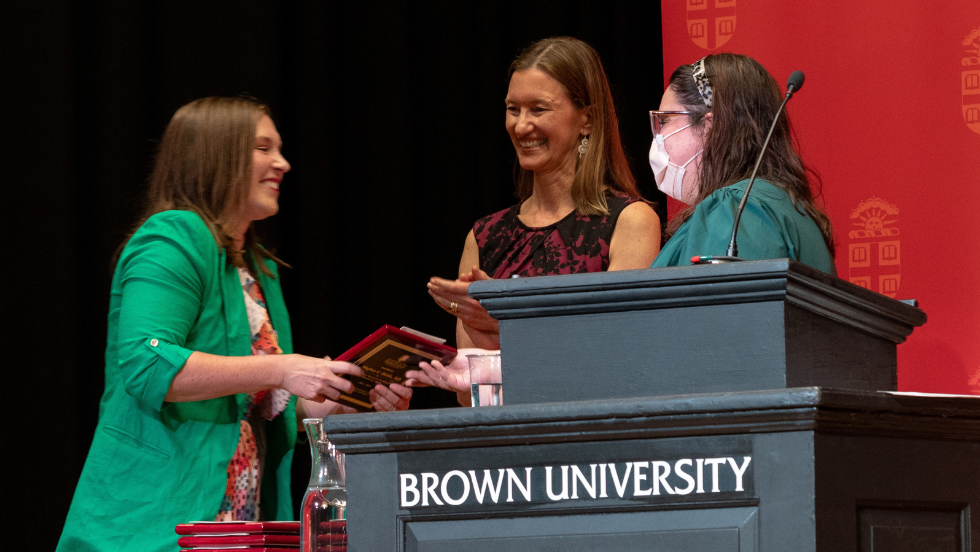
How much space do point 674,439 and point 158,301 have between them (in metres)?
1.16

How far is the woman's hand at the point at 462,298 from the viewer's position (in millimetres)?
1563

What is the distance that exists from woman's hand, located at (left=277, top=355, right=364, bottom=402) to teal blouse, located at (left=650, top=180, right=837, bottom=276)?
1.88 feet

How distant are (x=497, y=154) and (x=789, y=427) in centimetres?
240

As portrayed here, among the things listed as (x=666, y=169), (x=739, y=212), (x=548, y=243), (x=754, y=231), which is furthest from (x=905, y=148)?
(x=739, y=212)

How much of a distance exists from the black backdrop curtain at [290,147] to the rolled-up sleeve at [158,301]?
76 cm

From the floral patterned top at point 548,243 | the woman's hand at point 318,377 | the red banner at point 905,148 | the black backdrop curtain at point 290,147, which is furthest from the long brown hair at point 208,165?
the red banner at point 905,148

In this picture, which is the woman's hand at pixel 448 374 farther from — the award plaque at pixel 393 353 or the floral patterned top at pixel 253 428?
the floral patterned top at pixel 253 428

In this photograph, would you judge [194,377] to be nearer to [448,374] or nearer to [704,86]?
[448,374]

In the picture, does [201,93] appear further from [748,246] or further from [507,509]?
[507,509]

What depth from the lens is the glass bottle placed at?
4.44 ft

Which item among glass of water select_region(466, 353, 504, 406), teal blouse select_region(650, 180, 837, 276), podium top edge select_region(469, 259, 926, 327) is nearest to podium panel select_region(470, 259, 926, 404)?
podium top edge select_region(469, 259, 926, 327)

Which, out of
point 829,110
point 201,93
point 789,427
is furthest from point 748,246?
point 201,93

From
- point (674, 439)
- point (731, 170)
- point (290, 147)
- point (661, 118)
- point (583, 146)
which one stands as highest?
point (290, 147)

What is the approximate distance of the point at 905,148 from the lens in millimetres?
2625
